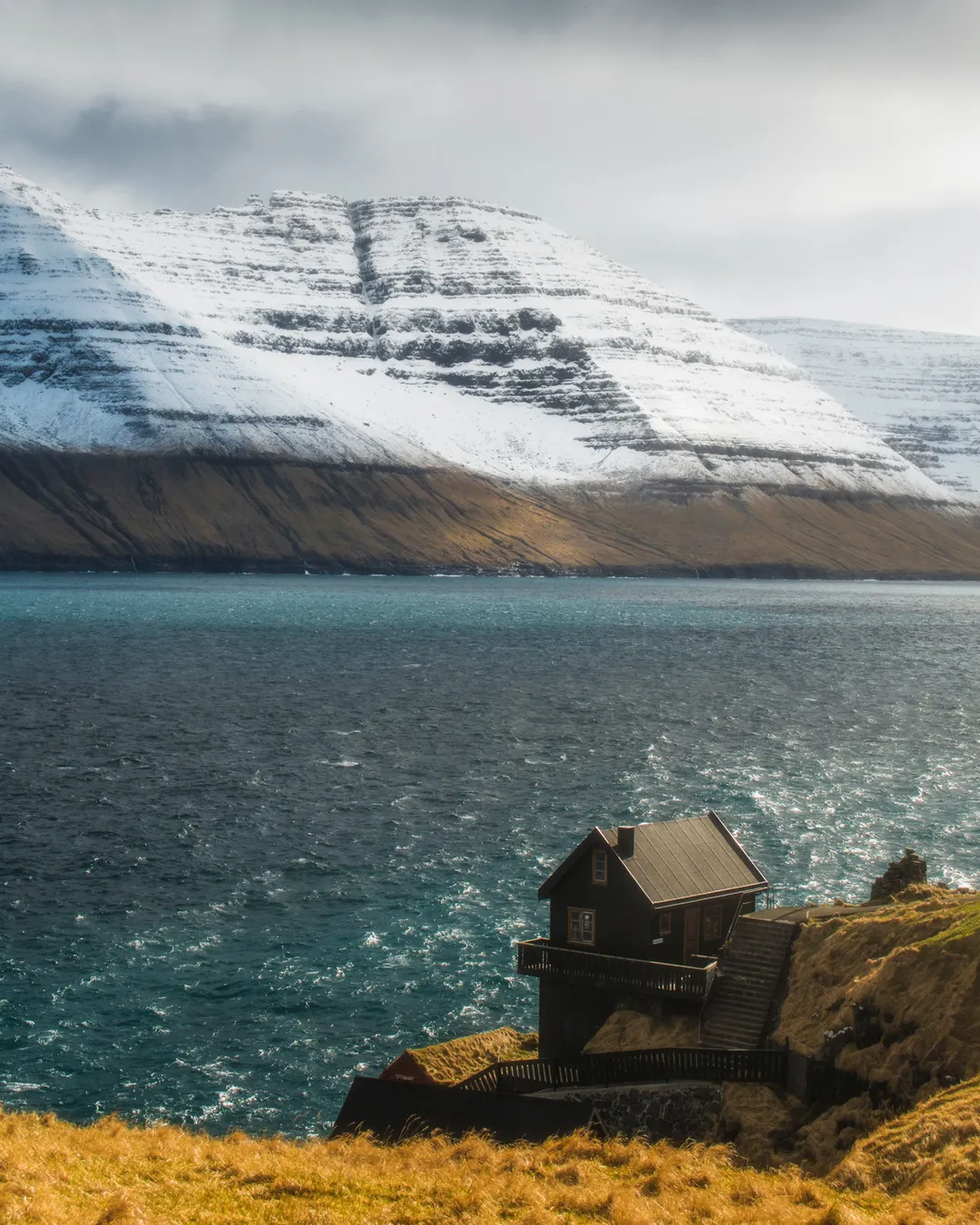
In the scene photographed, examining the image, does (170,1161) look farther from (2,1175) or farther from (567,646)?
(567,646)

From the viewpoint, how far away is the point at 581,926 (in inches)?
1524

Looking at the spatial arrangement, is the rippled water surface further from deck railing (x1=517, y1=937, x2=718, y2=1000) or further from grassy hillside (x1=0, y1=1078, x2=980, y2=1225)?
grassy hillside (x1=0, y1=1078, x2=980, y2=1225)

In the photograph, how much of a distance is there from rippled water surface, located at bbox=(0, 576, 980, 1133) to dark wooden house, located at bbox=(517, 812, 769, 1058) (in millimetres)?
6259

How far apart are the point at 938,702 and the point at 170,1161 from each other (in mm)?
102912

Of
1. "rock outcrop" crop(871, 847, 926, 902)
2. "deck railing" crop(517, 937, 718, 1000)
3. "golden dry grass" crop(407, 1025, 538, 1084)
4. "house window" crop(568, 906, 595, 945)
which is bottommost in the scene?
"golden dry grass" crop(407, 1025, 538, 1084)

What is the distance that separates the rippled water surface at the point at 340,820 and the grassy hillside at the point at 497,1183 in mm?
9969

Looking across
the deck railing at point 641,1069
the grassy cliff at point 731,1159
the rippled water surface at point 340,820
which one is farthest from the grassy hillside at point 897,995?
the rippled water surface at point 340,820

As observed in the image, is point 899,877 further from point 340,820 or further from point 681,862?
point 340,820

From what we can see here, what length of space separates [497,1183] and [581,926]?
1312cm

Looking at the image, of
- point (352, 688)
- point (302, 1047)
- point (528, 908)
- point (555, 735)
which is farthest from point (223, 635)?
point (302, 1047)

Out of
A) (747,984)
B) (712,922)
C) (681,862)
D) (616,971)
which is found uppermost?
(681,862)

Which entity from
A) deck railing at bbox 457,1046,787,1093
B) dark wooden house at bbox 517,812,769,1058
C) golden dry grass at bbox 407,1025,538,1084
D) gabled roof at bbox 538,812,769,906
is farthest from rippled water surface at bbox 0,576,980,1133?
gabled roof at bbox 538,812,769,906

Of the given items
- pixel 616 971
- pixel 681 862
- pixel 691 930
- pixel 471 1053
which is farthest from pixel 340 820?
pixel 616 971

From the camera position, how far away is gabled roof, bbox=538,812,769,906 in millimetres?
38219
